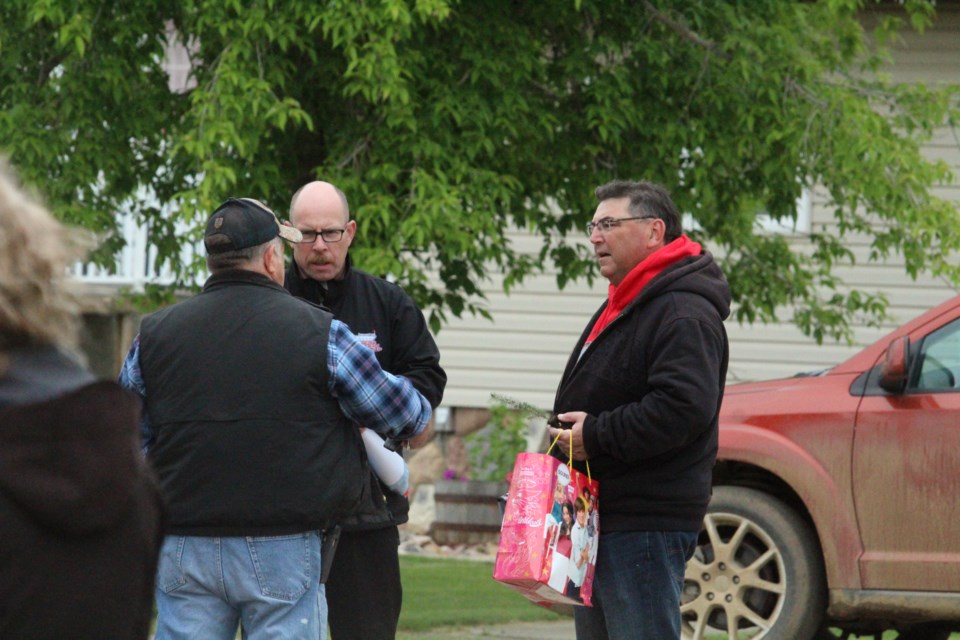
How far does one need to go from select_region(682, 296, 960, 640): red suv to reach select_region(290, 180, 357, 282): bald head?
2819 mm

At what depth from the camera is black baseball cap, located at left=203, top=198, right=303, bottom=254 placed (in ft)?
12.3

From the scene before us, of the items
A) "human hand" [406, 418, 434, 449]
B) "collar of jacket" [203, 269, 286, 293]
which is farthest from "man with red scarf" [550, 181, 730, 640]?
"collar of jacket" [203, 269, 286, 293]

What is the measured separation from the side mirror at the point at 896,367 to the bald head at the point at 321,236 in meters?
2.79

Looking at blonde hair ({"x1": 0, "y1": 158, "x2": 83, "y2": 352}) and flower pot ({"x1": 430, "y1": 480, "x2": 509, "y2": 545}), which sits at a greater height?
blonde hair ({"x1": 0, "y1": 158, "x2": 83, "y2": 352})

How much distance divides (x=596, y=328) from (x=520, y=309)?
9.11 metres

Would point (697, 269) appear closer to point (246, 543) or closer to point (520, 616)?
point (246, 543)

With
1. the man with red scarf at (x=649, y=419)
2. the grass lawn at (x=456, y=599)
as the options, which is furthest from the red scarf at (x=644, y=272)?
the grass lawn at (x=456, y=599)

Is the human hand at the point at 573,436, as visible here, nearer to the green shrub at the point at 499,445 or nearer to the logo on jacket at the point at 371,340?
the logo on jacket at the point at 371,340

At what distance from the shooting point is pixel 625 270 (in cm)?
453

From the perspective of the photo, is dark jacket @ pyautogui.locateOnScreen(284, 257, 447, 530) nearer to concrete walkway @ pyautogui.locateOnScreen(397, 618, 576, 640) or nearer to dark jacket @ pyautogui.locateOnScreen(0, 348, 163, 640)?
dark jacket @ pyautogui.locateOnScreen(0, 348, 163, 640)

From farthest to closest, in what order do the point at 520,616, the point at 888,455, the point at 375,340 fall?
1. the point at 520,616
2. the point at 888,455
3. the point at 375,340

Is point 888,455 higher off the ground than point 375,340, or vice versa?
point 375,340

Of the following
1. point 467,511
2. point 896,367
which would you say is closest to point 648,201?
point 896,367

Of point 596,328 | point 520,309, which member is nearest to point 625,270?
point 596,328
